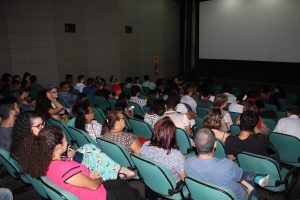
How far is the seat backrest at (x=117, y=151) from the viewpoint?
9.39ft

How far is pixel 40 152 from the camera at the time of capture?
77.3 inches

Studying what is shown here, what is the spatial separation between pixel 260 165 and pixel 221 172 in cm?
67

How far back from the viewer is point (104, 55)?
1077cm

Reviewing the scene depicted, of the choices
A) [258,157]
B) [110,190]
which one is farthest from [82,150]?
[258,157]

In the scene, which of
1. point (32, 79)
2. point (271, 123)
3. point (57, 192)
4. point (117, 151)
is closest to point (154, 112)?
point (117, 151)

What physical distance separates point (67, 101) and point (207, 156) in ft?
16.4

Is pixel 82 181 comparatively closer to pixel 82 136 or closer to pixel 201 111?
pixel 82 136

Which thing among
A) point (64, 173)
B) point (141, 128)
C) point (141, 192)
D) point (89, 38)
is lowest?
point (141, 192)

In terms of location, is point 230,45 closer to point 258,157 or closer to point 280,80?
point 280,80

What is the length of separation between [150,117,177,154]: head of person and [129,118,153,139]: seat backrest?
1235mm

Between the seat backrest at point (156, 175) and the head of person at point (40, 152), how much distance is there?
0.77 metres

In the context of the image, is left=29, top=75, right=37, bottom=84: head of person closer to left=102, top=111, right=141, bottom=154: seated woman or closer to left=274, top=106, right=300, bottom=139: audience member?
left=102, top=111, right=141, bottom=154: seated woman

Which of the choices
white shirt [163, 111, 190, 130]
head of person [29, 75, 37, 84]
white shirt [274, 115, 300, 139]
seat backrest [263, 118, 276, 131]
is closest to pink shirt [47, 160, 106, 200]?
white shirt [163, 111, 190, 130]

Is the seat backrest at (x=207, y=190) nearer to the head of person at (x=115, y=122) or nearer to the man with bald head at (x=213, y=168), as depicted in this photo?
the man with bald head at (x=213, y=168)
